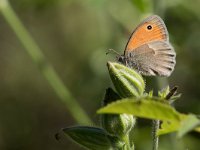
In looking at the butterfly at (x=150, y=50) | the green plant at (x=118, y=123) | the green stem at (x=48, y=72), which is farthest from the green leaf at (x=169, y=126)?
the green stem at (x=48, y=72)

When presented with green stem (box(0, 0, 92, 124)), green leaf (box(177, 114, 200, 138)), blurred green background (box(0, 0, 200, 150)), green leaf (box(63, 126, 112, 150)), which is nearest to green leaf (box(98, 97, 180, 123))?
green leaf (box(177, 114, 200, 138))

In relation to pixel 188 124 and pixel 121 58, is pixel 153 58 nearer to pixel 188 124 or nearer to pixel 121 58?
pixel 121 58

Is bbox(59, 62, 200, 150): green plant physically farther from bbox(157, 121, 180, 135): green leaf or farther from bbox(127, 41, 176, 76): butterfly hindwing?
bbox(127, 41, 176, 76): butterfly hindwing

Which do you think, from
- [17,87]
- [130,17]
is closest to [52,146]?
[17,87]

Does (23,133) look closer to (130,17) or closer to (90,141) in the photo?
(130,17)

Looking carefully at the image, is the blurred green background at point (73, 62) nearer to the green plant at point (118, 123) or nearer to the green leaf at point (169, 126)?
A: the green plant at point (118, 123)

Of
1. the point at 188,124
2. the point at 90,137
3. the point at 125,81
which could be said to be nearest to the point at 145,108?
the point at 188,124
